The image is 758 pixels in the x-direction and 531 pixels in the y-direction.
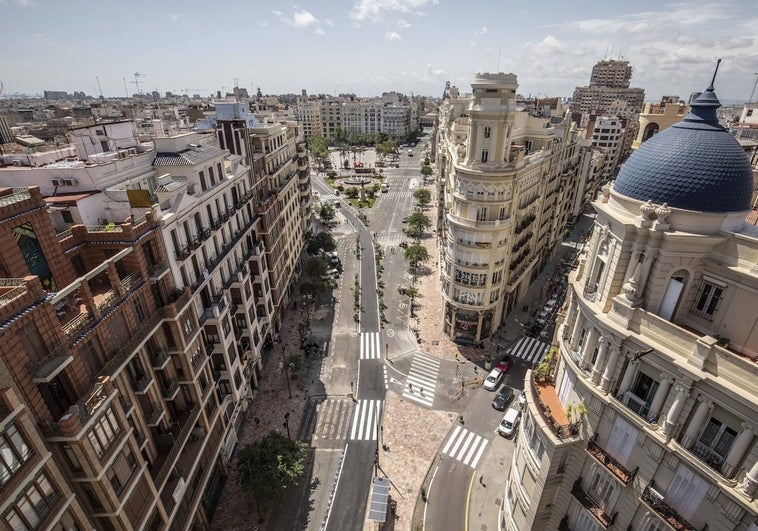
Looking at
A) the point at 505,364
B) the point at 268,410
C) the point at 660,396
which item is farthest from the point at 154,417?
the point at 505,364

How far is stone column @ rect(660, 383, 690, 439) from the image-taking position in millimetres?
23062

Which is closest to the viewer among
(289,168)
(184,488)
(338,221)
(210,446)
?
(184,488)

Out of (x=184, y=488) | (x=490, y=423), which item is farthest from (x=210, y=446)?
(x=490, y=423)

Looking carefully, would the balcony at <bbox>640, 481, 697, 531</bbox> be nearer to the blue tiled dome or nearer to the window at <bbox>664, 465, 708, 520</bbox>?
the window at <bbox>664, 465, 708, 520</bbox>

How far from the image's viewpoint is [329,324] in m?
77.8

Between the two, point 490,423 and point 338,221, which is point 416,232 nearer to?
point 338,221

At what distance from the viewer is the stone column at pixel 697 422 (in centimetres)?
2241

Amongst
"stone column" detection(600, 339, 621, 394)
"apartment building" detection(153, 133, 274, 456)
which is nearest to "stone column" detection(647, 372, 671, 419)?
"stone column" detection(600, 339, 621, 394)

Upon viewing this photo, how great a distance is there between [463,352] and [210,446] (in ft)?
139

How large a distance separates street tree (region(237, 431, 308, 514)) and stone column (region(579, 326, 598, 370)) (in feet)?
100

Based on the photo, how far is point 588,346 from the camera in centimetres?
2897

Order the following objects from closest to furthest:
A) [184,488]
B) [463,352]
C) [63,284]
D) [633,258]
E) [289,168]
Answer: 1. [633,258]
2. [63,284]
3. [184,488]
4. [463,352]
5. [289,168]

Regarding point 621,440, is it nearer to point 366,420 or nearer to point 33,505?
point 366,420

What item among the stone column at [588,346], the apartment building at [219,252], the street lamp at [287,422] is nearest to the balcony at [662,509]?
the stone column at [588,346]
